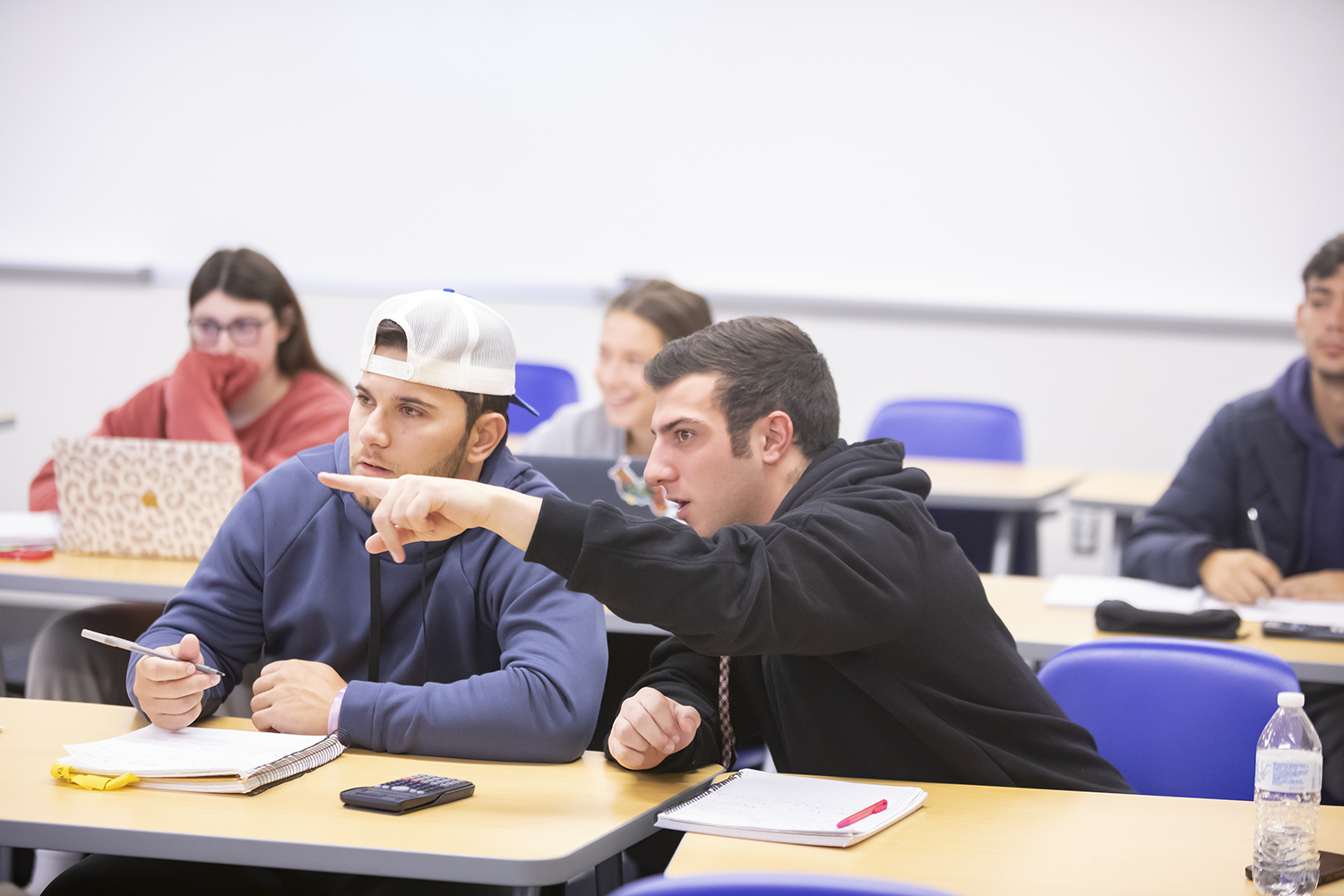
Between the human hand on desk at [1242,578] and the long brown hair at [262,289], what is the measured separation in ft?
7.21

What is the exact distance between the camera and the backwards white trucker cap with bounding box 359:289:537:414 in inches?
63.7

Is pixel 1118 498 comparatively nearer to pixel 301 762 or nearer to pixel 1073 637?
pixel 1073 637

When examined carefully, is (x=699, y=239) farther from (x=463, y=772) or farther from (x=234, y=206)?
(x=463, y=772)

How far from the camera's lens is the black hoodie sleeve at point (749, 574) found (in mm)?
1261

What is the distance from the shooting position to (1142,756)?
5.65 ft

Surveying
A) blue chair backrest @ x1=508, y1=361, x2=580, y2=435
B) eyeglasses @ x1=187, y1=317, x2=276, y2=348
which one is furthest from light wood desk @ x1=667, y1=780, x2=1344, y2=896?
blue chair backrest @ x1=508, y1=361, x2=580, y2=435

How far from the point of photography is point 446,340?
163cm

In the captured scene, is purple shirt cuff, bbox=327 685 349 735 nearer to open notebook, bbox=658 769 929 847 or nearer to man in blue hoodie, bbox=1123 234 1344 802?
open notebook, bbox=658 769 929 847

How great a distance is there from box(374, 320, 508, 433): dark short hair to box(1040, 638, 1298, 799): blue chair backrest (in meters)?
0.88

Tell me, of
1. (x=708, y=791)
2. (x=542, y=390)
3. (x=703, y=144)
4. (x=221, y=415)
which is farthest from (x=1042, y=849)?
(x=703, y=144)

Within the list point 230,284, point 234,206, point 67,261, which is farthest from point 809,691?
point 67,261

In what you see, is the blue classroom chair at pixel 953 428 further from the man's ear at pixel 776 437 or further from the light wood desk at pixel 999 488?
the man's ear at pixel 776 437

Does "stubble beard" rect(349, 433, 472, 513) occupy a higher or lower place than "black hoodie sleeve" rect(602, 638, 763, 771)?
higher

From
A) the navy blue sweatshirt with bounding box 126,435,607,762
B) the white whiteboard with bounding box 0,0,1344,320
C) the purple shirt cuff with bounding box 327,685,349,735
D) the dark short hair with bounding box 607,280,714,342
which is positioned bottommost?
the purple shirt cuff with bounding box 327,685,349,735
